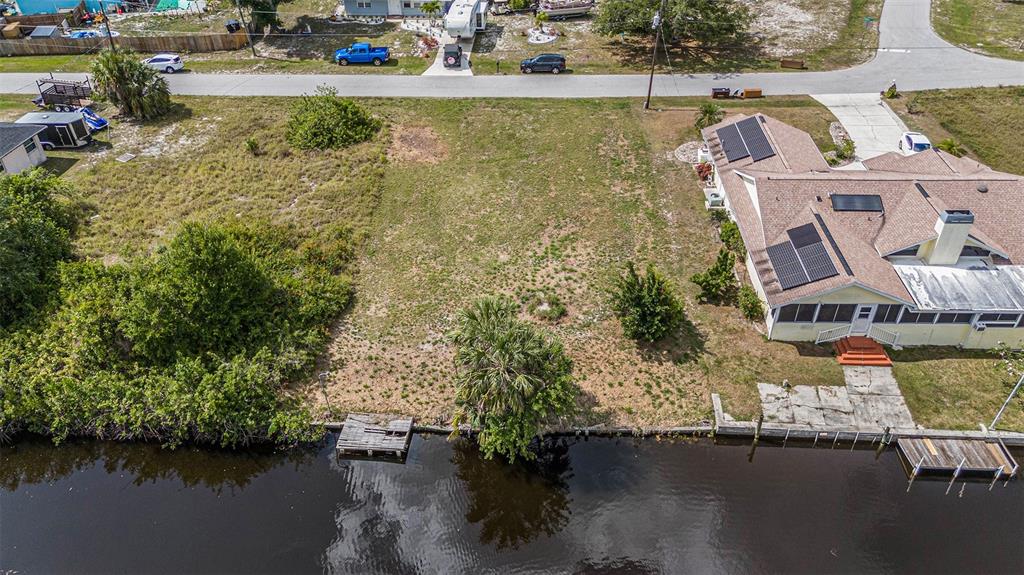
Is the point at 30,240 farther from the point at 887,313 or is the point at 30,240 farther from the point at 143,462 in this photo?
the point at 887,313

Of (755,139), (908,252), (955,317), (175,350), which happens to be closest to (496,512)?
(175,350)

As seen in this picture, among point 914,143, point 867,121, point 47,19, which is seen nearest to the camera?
point 914,143

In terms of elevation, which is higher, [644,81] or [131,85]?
[131,85]

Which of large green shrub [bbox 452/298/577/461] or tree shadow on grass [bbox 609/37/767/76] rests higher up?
tree shadow on grass [bbox 609/37/767/76]

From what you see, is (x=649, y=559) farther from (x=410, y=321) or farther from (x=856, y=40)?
(x=856, y=40)

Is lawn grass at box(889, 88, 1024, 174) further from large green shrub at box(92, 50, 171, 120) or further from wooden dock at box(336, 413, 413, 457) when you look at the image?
large green shrub at box(92, 50, 171, 120)

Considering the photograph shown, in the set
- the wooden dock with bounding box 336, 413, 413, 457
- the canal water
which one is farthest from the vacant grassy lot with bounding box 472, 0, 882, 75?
the canal water
